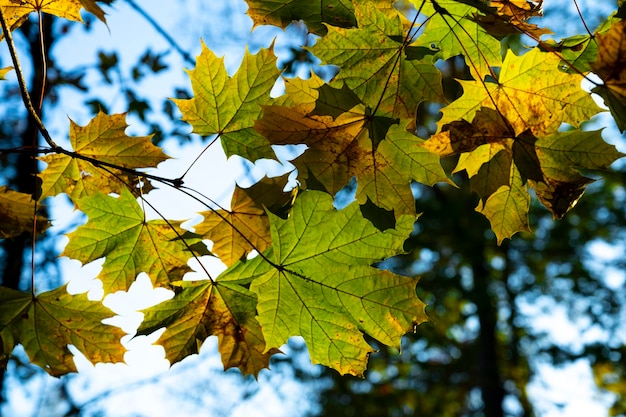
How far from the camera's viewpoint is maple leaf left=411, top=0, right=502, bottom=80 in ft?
4.81

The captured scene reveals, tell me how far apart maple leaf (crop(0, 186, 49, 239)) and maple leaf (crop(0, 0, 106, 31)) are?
53 cm

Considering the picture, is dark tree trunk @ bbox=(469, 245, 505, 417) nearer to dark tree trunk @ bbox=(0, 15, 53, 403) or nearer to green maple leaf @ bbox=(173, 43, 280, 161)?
dark tree trunk @ bbox=(0, 15, 53, 403)

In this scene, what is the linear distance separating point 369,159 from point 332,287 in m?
0.38

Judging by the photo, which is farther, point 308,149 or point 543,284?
point 543,284

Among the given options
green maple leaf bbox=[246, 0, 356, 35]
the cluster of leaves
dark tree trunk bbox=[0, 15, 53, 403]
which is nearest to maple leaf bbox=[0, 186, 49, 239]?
the cluster of leaves

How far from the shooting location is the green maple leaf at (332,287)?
1479 millimetres

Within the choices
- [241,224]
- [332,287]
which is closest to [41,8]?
[241,224]

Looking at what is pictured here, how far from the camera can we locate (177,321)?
163cm

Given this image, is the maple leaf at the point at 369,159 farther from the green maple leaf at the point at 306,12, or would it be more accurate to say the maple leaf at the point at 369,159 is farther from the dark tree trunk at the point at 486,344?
the dark tree trunk at the point at 486,344

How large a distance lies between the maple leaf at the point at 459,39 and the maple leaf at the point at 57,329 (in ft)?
4.12

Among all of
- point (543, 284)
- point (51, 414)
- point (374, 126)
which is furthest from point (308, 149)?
point (51, 414)

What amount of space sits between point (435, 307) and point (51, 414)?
7.61 metres

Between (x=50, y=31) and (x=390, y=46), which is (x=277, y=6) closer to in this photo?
(x=390, y=46)

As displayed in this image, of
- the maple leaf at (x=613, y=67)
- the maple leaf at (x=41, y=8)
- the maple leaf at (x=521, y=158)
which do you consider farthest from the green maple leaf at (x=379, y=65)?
the maple leaf at (x=41, y=8)
